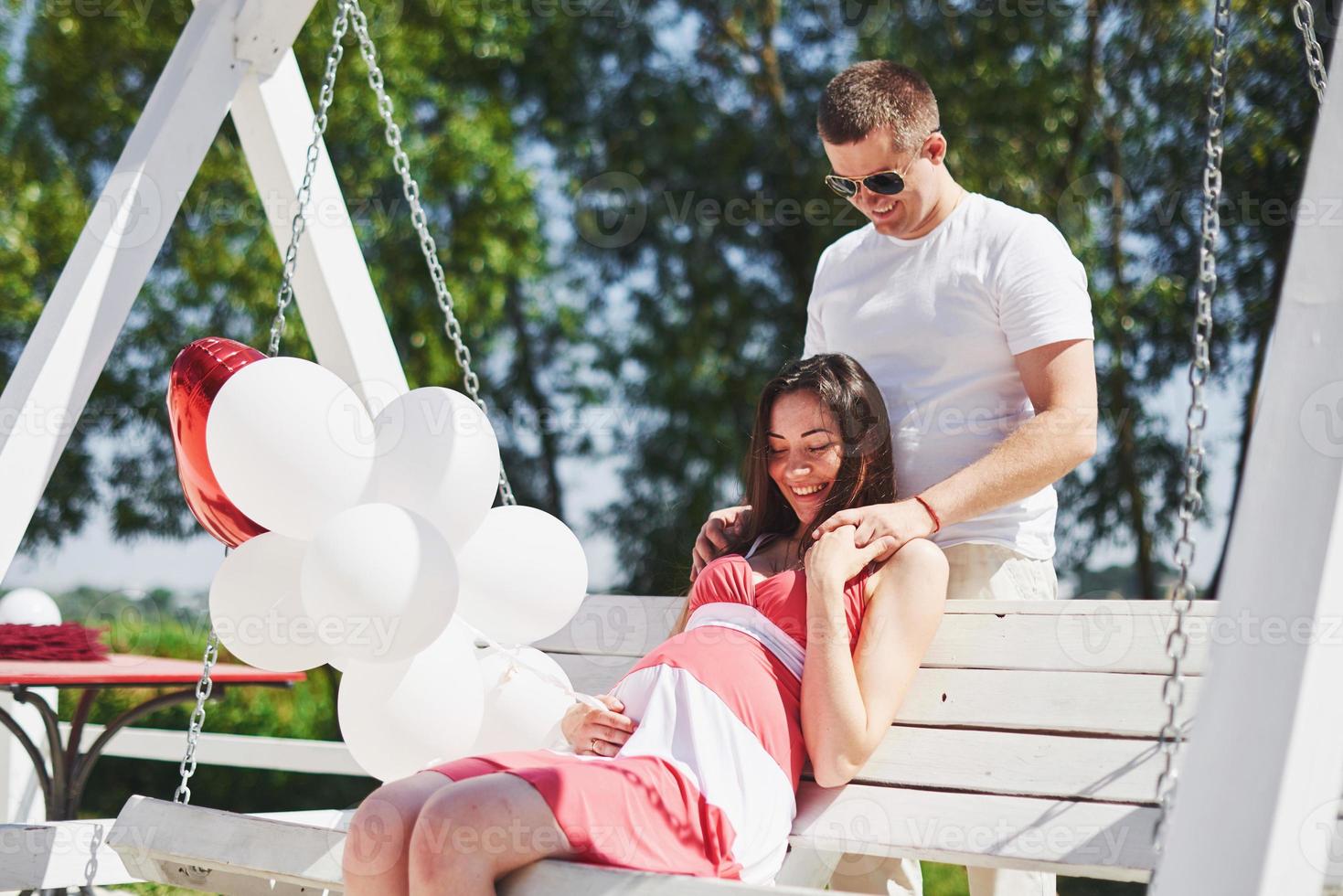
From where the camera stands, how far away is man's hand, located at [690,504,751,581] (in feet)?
8.27

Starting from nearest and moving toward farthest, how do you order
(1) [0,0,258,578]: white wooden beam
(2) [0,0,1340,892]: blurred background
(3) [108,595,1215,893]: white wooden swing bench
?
(3) [108,595,1215,893]: white wooden swing bench → (1) [0,0,258,578]: white wooden beam → (2) [0,0,1340,892]: blurred background

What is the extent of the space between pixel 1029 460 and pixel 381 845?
1247mm

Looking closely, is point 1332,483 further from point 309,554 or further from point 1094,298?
point 1094,298

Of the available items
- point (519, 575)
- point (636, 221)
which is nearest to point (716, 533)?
point (519, 575)

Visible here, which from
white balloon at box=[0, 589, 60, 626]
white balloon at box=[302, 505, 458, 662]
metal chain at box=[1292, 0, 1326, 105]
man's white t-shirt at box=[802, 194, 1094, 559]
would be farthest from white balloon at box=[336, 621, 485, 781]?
white balloon at box=[0, 589, 60, 626]

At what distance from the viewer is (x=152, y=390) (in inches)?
325

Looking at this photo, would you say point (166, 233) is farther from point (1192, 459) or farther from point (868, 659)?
point (1192, 459)

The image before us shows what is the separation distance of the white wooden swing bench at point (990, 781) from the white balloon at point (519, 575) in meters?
0.47

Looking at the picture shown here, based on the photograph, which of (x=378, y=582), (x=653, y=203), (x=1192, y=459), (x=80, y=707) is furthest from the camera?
(x=653, y=203)

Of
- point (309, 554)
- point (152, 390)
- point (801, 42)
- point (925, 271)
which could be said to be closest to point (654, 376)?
point (801, 42)

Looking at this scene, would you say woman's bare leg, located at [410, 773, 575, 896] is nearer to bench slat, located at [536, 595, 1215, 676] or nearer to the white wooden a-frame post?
bench slat, located at [536, 595, 1215, 676]

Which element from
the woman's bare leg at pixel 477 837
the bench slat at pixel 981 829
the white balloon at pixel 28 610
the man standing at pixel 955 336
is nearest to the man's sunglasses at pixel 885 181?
the man standing at pixel 955 336

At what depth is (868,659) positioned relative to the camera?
2115mm

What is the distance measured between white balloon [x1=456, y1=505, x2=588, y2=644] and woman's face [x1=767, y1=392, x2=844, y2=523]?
16.2 inches
